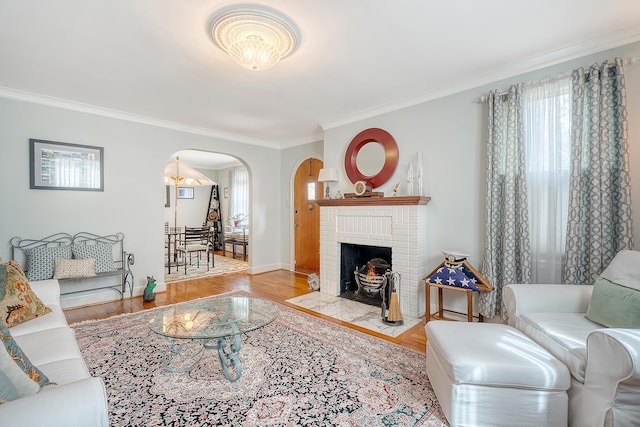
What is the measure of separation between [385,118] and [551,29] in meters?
1.80

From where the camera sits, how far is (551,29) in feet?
7.11

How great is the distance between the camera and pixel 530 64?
2617 millimetres

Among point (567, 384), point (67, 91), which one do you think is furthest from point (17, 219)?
point (567, 384)

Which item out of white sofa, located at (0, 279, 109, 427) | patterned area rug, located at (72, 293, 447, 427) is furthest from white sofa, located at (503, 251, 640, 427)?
white sofa, located at (0, 279, 109, 427)

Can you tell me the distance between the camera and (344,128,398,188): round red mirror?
3.67 meters

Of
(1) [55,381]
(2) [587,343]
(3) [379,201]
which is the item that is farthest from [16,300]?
(2) [587,343]

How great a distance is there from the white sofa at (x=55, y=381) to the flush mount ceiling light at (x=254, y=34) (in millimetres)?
2083

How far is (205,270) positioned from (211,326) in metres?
4.05

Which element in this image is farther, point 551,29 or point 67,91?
point 67,91

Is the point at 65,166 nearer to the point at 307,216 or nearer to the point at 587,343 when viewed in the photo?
the point at 307,216

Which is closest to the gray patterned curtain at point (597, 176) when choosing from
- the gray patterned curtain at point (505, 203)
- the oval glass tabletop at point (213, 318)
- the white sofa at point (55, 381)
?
the gray patterned curtain at point (505, 203)

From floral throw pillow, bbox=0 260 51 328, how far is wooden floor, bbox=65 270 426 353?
1.32 metres

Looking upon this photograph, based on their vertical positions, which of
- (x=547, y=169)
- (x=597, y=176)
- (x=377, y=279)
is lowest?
(x=377, y=279)

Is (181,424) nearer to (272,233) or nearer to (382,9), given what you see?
(382,9)
